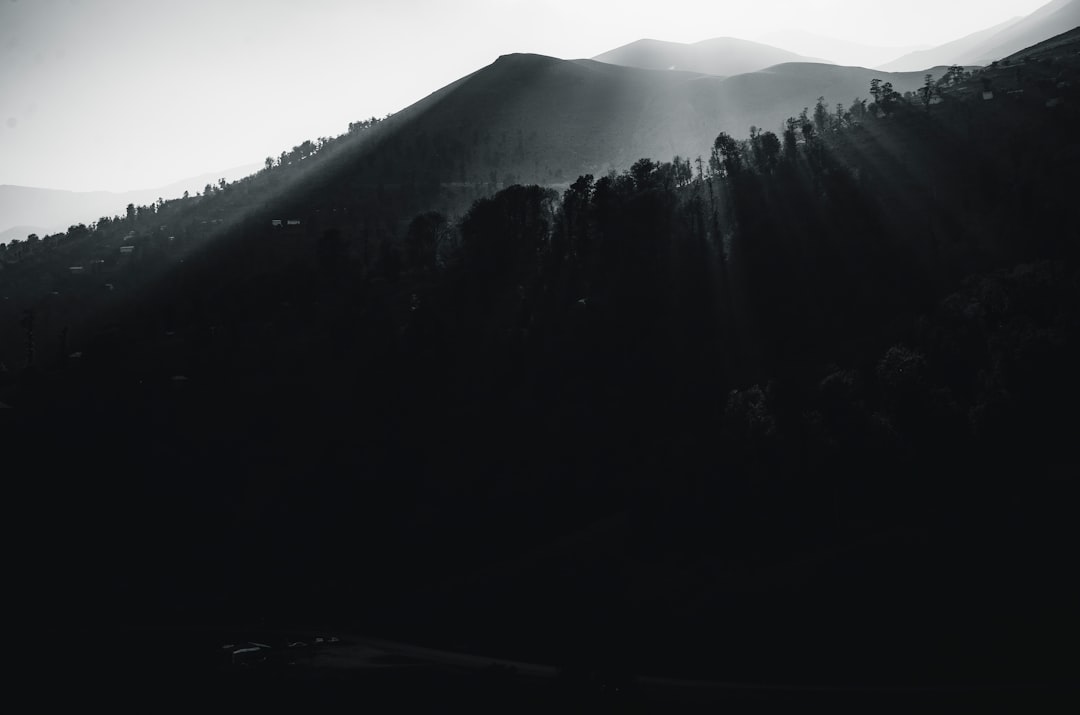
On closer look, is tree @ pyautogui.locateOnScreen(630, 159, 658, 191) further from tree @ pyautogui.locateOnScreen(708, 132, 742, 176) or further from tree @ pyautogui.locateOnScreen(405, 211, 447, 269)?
tree @ pyautogui.locateOnScreen(405, 211, 447, 269)

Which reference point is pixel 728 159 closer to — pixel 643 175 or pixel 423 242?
pixel 643 175

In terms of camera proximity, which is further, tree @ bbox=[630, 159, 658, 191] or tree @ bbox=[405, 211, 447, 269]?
tree @ bbox=[405, 211, 447, 269]

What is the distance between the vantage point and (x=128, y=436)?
89500 mm

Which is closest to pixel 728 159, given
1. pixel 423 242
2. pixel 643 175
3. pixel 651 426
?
pixel 643 175

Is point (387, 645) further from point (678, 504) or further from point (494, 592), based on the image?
point (678, 504)

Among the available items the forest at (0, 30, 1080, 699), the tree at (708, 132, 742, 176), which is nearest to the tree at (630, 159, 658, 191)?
the forest at (0, 30, 1080, 699)

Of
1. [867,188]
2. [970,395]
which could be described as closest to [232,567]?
[970,395]

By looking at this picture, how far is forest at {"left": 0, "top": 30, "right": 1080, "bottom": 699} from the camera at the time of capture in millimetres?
51344

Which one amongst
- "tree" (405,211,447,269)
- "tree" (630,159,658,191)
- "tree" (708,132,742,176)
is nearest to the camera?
"tree" (708,132,742,176)

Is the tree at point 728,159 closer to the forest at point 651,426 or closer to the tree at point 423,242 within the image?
the forest at point 651,426

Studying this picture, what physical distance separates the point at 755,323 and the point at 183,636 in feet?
217

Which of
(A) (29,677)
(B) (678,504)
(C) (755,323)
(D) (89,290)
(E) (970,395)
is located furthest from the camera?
(D) (89,290)

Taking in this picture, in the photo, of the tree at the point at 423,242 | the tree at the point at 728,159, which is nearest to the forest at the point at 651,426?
the tree at the point at 728,159

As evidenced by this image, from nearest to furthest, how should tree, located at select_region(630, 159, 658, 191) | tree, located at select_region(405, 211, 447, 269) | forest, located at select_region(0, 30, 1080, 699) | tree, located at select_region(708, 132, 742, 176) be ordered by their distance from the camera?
forest, located at select_region(0, 30, 1080, 699) → tree, located at select_region(708, 132, 742, 176) → tree, located at select_region(630, 159, 658, 191) → tree, located at select_region(405, 211, 447, 269)
